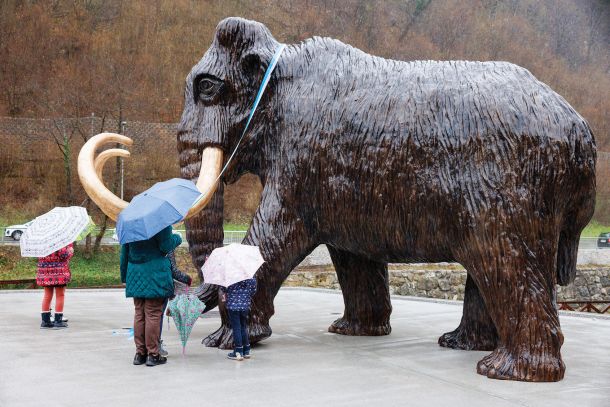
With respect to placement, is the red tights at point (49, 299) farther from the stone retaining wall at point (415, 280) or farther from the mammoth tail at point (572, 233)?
the stone retaining wall at point (415, 280)

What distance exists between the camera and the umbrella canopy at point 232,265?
16.5ft

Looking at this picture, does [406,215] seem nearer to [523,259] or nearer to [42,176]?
[523,259]

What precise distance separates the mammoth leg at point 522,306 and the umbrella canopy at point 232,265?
1598 millimetres

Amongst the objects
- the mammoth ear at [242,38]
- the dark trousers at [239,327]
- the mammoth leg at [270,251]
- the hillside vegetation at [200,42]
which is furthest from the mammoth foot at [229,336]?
the hillside vegetation at [200,42]

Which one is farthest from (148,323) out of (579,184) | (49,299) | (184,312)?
(579,184)

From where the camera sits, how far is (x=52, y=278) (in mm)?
6957

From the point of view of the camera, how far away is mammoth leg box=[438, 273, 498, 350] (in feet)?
18.9

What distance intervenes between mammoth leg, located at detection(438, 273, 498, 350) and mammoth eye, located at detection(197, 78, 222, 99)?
265 cm

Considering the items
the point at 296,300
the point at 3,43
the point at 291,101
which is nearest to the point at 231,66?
the point at 291,101

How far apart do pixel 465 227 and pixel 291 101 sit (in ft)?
5.94

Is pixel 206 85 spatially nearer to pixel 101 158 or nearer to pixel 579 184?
pixel 101 158

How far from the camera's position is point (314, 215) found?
5.60m

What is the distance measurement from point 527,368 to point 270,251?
2097 millimetres

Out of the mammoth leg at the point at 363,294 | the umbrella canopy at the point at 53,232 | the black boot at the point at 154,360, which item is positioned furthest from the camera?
the umbrella canopy at the point at 53,232
